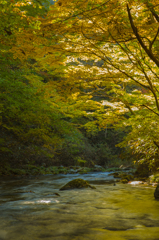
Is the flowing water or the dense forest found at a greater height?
the dense forest

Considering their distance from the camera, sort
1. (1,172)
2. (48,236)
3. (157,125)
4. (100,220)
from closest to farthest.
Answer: (48,236) < (100,220) < (157,125) < (1,172)

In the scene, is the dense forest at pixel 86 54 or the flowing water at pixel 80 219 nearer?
the flowing water at pixel 80 219

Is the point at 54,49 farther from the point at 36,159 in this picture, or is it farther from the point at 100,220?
the point at 36,159

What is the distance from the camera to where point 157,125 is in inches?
240

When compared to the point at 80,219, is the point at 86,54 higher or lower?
higher

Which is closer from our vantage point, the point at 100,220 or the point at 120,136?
the point at 100,220

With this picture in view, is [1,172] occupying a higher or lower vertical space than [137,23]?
lower

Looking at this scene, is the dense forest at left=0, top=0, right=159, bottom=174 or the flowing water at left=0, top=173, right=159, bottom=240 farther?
the dense forest at left=0, top=0, right=159, bottom=174

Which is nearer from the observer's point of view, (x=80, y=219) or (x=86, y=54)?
(x=80, y=219)

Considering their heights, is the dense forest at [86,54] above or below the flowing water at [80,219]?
above

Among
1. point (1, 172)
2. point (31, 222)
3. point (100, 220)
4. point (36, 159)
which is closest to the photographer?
point (31, 222)

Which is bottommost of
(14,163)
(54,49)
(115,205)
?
(115,205)

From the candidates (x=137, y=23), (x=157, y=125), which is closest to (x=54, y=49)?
(x=137, y=23)

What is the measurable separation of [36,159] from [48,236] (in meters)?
12.7
